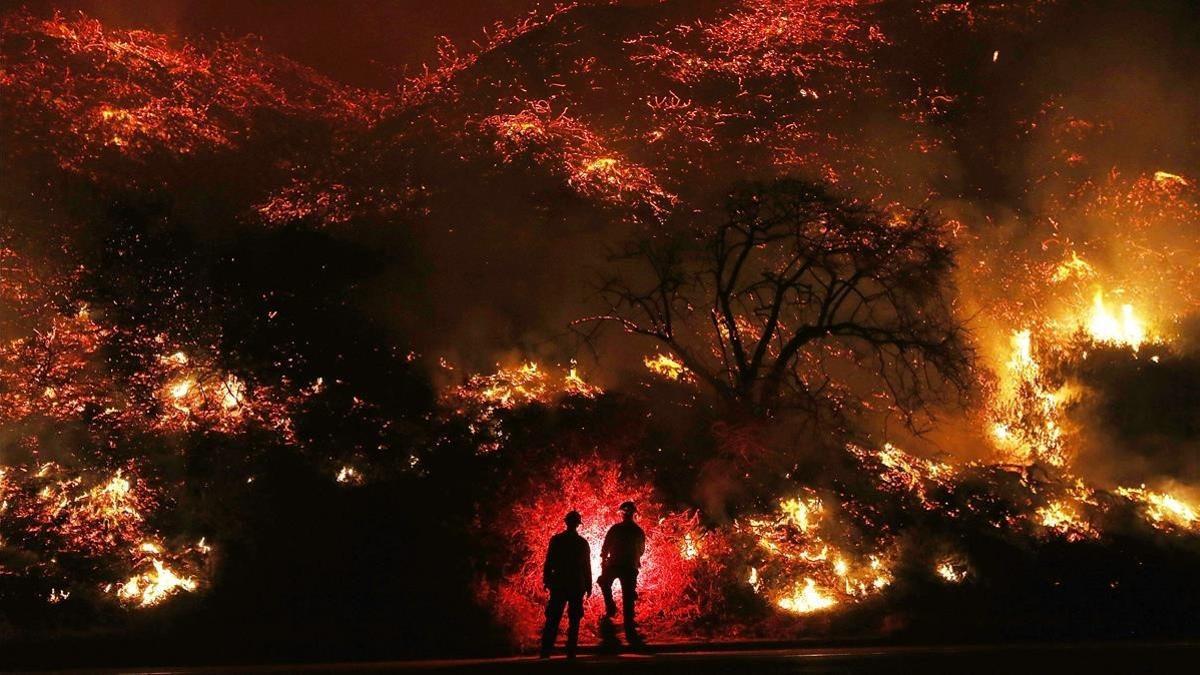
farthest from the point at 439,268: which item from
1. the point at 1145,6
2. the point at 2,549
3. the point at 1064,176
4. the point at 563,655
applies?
the point at 1145,6

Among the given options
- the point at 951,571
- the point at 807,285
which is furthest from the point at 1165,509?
the point at 807,285

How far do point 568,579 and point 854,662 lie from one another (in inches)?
124

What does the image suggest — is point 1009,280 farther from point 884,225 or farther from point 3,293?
point 3,293

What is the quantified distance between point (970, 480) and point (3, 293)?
16.7 meters

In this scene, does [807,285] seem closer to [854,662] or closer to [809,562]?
[809,562]

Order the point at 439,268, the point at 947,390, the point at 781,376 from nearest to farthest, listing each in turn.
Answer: the point at 781,376
the point at 439,268
the point at 947,390

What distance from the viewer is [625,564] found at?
43.3 ft

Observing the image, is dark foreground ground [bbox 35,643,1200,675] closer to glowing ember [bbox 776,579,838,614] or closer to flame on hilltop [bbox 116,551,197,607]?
glowing ember [bbox 776,579,838,614]

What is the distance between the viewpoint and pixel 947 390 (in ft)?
80.2

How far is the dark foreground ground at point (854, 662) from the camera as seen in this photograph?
434 inches

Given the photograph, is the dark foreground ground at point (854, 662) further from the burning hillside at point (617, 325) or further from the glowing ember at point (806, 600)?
the glowing ember at point (806, 600)

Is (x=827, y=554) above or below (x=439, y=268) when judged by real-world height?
below

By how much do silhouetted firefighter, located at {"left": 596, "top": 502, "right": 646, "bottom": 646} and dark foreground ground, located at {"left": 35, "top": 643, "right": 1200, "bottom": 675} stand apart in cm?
52

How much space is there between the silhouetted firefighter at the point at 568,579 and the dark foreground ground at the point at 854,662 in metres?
0.31
